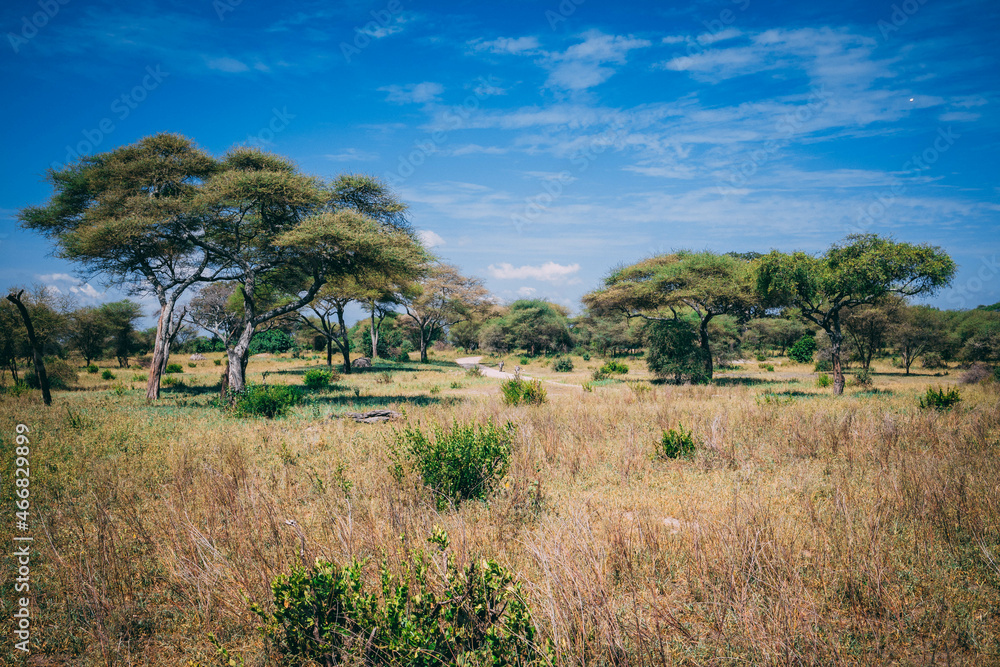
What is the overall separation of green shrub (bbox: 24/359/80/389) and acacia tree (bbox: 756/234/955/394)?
112ft

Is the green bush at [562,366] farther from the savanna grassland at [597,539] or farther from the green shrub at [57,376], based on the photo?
the green shrub at [57,376]

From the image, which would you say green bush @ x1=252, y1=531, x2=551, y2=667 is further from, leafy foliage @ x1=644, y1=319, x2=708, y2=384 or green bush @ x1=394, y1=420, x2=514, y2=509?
leafy foliage @ x1=644, y1=319, x2=708, y2=384

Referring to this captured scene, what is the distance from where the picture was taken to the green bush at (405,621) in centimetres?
234

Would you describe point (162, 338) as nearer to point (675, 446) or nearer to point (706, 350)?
point (675, 446)

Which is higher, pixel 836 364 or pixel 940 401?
pixel 836 364

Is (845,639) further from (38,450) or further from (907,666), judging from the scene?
(38,450)

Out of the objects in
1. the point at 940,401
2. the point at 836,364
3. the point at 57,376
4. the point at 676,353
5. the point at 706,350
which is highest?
the point at 706,350

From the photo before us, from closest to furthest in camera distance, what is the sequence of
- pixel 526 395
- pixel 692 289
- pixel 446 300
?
pixel 526 395 < pixel 692 289 < pixel 446 300

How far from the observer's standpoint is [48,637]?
2.87 m

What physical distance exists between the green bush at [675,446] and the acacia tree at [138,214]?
16.5m

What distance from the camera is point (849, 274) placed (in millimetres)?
16203

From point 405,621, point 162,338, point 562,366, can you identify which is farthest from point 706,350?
point 162,338

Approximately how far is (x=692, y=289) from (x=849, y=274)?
6.06 metres

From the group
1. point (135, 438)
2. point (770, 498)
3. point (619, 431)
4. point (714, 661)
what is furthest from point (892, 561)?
point (135, 438)
